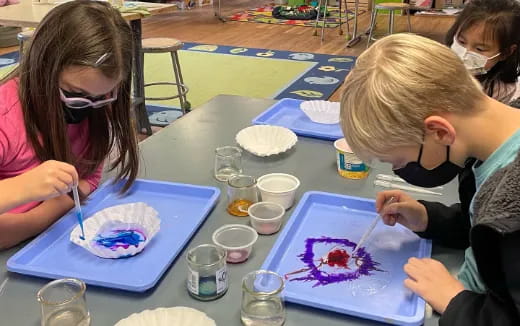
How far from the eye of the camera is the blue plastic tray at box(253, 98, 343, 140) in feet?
5.02

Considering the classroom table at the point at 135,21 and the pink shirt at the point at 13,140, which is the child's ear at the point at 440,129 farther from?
the classroom table at the point at 135,21

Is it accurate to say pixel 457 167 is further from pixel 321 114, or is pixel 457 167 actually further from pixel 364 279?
pixel 321 114

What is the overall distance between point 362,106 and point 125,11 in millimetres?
2289

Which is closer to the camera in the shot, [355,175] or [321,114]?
[355,175]

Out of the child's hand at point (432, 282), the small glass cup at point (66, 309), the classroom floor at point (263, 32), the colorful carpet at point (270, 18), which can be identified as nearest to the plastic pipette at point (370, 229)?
the child's hand at point (432, 282)

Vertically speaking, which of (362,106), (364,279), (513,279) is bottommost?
(364,279)

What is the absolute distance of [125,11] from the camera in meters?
2.82

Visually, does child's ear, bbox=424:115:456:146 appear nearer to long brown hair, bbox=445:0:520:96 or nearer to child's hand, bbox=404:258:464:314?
child's hand, bbox=404:258:464:314

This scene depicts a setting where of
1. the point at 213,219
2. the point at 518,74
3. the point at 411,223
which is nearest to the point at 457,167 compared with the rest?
the point at 411,223

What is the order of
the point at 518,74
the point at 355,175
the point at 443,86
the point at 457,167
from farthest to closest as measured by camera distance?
1. the point at 518,74
2. the point at 355,175
3. the point at 457,167
4. the point at 443,86

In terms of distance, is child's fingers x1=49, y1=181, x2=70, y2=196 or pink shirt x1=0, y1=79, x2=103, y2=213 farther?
pink shirt x1=0, y1=79, x2=103, y2=213

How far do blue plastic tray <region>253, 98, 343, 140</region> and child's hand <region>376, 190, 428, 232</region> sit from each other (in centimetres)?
44

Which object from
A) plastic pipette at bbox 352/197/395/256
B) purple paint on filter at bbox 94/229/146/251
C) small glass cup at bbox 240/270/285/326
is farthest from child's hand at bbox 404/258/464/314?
purple paint on filter at bbox 94/229/146/251

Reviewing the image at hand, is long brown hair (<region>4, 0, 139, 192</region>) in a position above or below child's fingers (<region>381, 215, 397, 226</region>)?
above
